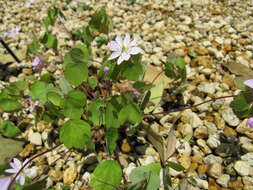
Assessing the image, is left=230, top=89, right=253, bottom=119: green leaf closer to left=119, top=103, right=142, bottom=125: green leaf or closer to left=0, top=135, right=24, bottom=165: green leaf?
left=119, top=103, right=142, bottom=125: green leaf

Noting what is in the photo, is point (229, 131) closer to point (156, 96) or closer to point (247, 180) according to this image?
point (247, 180)

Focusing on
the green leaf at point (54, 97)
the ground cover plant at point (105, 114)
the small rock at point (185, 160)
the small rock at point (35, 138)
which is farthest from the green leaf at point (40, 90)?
the small rock at point (185, 160)

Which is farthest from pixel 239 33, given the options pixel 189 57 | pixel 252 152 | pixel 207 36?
pixel 252 152

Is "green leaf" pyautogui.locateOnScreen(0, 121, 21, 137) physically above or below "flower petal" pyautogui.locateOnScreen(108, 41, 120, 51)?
below

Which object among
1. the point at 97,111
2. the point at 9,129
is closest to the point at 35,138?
the point at 9,129

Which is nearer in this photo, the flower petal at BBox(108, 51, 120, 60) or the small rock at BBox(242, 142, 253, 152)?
the flower petal at BBox(108, 51, 120, 60)

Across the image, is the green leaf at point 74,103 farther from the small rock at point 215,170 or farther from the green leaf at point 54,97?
the small rock at point 215,170

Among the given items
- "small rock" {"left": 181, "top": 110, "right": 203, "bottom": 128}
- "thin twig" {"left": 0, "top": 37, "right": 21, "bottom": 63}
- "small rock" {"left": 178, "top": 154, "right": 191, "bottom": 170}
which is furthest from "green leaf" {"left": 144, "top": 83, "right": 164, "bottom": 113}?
"thin twig" {"left": 0, "top": 37, "right": 21, "bottom": 63}
